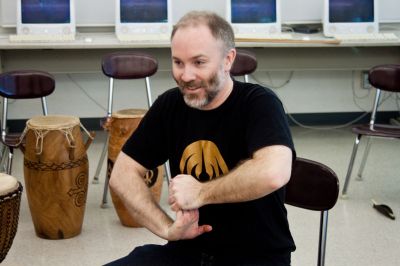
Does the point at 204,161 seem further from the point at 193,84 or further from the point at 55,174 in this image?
the point at 55,174

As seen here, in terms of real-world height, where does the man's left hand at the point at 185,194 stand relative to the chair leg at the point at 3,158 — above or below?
above

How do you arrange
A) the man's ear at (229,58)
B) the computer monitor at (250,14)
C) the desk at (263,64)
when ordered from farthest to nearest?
the computer monitor at (250,14)
the desk at (263,64)
the man's ear at (229,58)

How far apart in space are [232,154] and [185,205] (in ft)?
0.74

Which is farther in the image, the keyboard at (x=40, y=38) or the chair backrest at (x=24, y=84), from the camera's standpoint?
the keyboard at (x=40, y=38)

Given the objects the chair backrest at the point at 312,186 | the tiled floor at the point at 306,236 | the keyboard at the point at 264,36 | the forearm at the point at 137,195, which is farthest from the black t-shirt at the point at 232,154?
the keyboard at the point at 264,36

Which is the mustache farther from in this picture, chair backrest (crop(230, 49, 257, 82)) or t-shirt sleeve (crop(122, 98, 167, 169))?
chair backrest (crop(230, 49, 257, 82))

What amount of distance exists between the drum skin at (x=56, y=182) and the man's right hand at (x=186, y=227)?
5.38 ft

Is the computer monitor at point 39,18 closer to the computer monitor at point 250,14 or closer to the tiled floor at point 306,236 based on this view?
the tiled floor at point 306,236

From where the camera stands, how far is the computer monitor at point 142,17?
5129 millimetres

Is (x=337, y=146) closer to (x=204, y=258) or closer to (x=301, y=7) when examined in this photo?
(x=301, y=7)

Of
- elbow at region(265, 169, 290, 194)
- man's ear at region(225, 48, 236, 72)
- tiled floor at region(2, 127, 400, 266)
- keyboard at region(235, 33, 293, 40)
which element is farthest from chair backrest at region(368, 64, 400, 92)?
elbow at region(265, 169, 290, 194)

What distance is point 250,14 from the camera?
5238 millimetres

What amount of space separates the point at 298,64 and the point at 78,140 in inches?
98.1

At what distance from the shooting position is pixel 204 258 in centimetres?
193
